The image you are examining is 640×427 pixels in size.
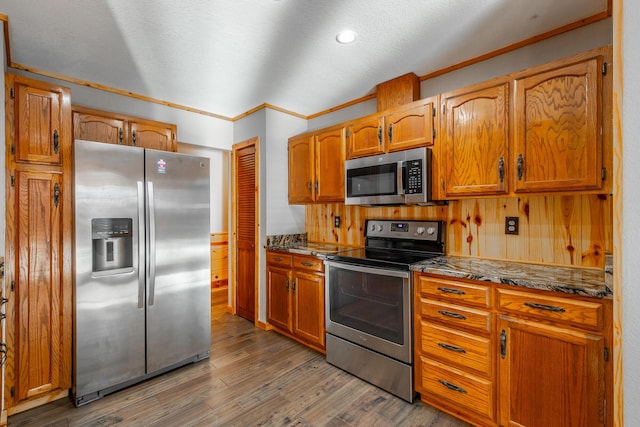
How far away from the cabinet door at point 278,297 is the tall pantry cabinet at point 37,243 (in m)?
1.65

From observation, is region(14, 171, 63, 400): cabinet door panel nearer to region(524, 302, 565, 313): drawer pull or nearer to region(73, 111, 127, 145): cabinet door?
region(73, 111, 127, 145): cabinet door

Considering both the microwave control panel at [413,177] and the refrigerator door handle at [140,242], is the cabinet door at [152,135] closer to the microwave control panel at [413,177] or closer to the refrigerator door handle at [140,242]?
the refrigerator door handle at [140,242]

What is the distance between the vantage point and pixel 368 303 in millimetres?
→ 2273

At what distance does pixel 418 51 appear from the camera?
2.16 m

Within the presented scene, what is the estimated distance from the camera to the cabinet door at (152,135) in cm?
281

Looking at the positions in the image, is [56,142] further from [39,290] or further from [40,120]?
[39,290]

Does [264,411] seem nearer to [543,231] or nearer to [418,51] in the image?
[543,231]

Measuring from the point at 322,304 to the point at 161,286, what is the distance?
132 centimetres

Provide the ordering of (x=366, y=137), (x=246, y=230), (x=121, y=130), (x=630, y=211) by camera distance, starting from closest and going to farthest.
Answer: (x=630, y=211) → (x=366, y=137) → (x=121, y=130) → (x=246, y=230)

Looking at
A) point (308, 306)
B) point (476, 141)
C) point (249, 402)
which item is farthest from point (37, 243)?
point (476, 141)

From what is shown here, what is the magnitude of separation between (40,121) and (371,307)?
8.65ft

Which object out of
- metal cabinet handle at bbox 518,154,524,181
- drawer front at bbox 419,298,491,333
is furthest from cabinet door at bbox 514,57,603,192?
drawer front at bbox 419,298,491,333

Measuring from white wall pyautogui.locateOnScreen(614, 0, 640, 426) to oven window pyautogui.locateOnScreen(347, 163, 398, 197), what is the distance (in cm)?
161

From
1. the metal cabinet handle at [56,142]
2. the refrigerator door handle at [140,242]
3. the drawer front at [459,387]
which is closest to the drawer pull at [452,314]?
the drawer front at [459,387]
